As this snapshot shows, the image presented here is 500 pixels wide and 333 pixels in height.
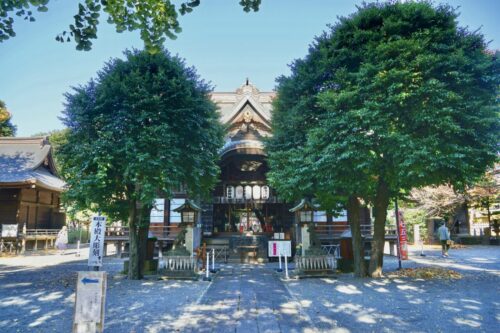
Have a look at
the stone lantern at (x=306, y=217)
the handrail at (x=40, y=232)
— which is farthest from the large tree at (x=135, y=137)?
the handrail at (x=40, y=232)

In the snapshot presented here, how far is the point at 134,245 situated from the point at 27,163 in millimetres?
21223

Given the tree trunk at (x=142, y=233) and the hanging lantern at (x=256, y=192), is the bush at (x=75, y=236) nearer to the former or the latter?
the hanging lantern at (x=256, y=192)

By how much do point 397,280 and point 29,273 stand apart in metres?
14.7

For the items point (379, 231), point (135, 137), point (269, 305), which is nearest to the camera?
point (269, 305)

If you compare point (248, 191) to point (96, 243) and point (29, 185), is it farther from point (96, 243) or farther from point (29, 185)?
point (96, 243)

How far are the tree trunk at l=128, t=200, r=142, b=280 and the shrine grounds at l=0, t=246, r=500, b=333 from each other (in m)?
0.50

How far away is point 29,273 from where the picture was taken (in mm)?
13367

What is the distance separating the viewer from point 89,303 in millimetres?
5055

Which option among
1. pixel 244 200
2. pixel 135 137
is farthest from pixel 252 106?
pixel 135 137

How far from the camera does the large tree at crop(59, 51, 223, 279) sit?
10523mm

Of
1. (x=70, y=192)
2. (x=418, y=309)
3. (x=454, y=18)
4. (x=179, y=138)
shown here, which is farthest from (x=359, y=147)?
(x=70, y=192)

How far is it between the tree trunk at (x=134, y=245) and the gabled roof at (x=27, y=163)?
15313 millimetres

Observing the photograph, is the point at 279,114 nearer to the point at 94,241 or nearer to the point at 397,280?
the point at 397,280

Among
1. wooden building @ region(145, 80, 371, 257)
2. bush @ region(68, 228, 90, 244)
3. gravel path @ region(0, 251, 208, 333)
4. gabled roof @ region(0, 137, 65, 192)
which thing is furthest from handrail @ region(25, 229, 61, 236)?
gravel path @ region(0, 251, 208, 333)
